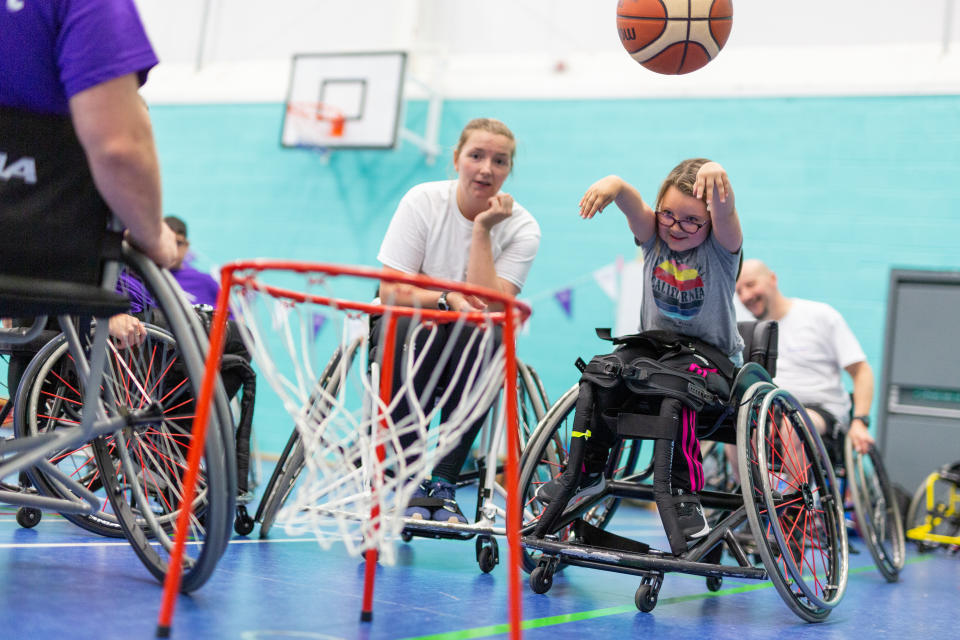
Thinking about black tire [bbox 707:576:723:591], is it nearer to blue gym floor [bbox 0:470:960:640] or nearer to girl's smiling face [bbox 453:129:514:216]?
blue gym floor [bbox 0:470:960:640]

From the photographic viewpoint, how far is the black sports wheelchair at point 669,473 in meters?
2.09

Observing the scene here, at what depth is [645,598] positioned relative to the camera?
7.06 ft

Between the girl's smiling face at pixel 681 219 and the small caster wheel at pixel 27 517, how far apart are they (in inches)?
74.0

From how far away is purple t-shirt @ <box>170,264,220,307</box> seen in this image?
11.9 feet

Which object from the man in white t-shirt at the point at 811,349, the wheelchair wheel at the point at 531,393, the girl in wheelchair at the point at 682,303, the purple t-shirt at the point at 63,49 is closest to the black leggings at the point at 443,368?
the wheelchair wheel at the point at 531,393

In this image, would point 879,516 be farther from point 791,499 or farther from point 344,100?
point 344,100

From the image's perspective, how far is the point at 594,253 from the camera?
21.2 feet

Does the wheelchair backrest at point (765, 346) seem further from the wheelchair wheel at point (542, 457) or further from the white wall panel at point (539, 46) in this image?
the white wall panel at point (539, 46)

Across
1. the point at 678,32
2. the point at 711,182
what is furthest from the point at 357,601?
the point at 678,32

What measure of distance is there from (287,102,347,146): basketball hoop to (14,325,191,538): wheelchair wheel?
4689mm

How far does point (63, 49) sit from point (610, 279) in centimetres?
520

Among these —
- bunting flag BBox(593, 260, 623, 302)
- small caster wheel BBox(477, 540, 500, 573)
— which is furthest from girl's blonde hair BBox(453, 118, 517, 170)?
bunting flag BBox(593, 260, 623, 302)

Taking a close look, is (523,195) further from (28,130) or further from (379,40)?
(28,130)

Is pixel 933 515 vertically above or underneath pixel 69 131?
underneath
